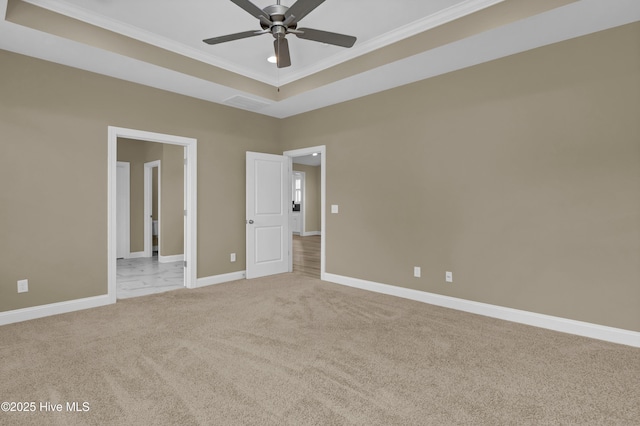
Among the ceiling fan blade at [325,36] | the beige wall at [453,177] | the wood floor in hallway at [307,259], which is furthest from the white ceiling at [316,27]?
the wood floor in hallway at [307,259]

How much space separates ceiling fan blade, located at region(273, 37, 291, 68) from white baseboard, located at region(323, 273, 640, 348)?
120 inches

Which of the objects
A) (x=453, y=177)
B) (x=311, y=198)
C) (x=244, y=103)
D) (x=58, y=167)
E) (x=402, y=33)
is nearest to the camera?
(x=402, y=33)

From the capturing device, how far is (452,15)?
3053 mm

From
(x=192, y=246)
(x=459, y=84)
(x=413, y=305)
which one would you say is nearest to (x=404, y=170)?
(x=459, y=84)

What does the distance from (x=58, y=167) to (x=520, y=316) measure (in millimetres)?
5184

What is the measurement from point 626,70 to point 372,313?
127 inches

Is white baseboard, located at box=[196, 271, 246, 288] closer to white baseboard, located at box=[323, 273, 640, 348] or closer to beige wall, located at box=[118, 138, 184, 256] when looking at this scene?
white baseboard, located at box=[323, 273, 640, 348]

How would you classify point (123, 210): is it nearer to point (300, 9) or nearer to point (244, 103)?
point (244, 103)

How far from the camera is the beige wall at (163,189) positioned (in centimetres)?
683

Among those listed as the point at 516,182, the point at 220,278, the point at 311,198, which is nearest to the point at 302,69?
the point at 516,182

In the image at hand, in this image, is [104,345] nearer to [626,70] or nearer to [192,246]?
[192,246]

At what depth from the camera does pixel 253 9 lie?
2312 mm

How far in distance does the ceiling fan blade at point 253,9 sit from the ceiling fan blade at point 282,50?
0.19 meters

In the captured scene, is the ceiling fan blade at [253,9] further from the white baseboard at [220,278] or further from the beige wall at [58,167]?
the white baseboard at [220,278]
